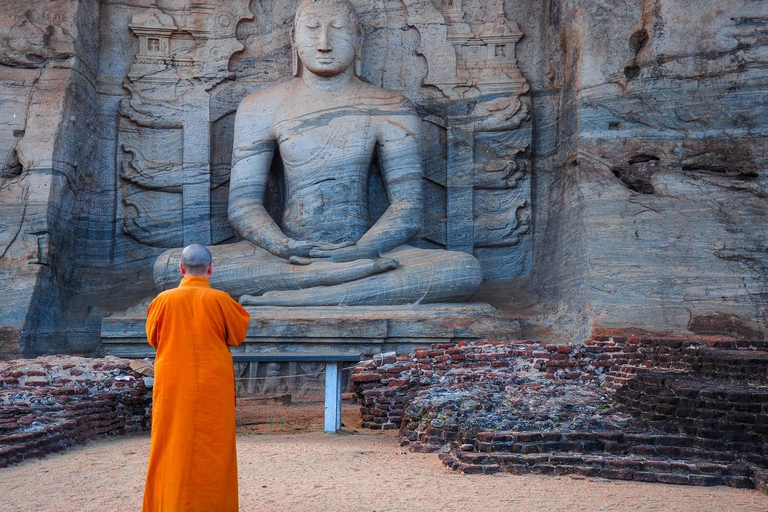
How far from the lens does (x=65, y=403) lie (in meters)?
6.55

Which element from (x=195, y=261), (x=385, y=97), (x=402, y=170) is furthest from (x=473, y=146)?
(x=195, y=261)

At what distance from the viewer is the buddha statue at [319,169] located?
30.0 ft

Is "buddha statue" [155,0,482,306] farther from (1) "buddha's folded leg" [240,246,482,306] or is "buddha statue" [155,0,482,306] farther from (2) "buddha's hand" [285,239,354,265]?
(1) "buddha's folded leg" [240,246,482,306]

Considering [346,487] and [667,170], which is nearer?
[346,487]

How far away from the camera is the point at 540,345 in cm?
733

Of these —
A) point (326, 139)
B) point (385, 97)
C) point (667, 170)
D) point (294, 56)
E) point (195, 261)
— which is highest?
point (294, 56)

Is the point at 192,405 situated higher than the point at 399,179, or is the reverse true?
the point at 399,179

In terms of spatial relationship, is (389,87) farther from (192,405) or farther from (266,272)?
(192,405)

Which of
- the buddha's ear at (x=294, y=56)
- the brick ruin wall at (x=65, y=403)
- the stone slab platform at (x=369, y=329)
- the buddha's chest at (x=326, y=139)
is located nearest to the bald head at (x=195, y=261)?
the brick ruin wall at (x=65, y=403)

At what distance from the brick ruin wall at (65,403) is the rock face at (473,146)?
1.91 metres

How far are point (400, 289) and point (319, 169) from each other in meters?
1.83

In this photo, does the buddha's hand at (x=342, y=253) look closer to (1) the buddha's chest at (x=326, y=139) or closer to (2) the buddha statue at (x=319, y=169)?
(2) the buddha statue at (x=319, y=169)

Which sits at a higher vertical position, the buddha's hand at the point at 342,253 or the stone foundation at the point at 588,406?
the buddha's hand at the point at 342,253

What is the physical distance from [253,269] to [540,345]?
10.4 feet
